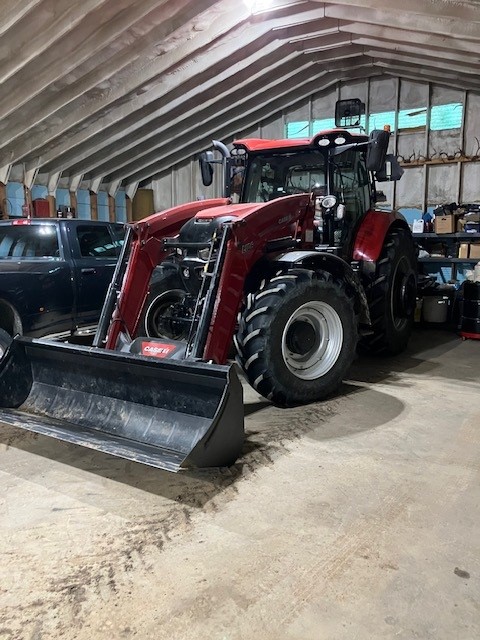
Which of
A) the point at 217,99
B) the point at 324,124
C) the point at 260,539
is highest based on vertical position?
the point at 217,99

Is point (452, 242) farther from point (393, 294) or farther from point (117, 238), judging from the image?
point (117, 238)

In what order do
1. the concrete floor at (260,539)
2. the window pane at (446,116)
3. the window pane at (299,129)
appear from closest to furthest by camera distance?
1. the concrete floor at (260,539)
2. the window pane at (446,116)
3. the window pane at (299,129)

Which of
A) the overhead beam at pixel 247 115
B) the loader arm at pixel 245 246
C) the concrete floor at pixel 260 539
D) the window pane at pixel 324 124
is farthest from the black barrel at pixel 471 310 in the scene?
Result: the window pane at pixel 324 124

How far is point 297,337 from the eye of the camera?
425cm

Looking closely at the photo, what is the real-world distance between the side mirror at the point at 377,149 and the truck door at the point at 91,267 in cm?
329

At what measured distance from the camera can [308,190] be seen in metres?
5.34

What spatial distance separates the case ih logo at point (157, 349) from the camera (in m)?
3.64

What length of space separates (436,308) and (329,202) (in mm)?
4069

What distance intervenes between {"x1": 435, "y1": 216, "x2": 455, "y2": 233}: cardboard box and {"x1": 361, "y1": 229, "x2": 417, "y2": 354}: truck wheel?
230 centimetres

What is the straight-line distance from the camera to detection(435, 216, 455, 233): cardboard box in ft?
27.4

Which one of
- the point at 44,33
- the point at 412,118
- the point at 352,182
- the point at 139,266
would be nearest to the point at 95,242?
the point at 139,266

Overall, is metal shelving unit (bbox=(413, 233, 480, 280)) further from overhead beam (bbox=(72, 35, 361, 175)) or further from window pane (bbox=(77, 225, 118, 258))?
window pane (bbox=(77, 225, 118, 258))

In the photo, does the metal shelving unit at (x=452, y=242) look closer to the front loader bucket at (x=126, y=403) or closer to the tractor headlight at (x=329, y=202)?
the tractor headlight at (x=329, y=202)

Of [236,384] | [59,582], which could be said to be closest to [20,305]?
[236,384]
